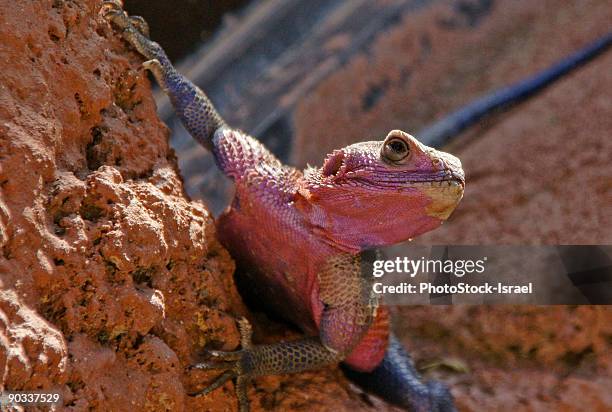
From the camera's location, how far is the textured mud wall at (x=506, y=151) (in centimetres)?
264

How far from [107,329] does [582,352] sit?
2049 millimetres

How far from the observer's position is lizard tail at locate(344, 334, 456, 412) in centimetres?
216

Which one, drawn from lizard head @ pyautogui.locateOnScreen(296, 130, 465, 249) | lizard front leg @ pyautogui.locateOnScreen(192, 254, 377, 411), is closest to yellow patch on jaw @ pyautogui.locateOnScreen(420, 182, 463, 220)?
lizard head @ pyautogui.locateOnScreen(296, 130, 465, 249)

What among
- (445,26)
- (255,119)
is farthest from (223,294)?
(445,26)

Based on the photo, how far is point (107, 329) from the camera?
4.71 feet

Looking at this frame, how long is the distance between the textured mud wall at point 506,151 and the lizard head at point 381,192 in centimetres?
91

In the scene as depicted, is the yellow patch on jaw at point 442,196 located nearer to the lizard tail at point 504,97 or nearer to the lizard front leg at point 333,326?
the lizard front leg at point 333,326

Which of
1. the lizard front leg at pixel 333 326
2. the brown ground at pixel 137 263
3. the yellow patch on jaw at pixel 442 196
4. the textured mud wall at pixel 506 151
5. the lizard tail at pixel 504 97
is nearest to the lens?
the brown ground at pixel 137 263

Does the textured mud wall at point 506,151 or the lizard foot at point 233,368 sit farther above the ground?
the textured mud wall at point 506,151

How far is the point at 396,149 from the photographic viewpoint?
5.57ft

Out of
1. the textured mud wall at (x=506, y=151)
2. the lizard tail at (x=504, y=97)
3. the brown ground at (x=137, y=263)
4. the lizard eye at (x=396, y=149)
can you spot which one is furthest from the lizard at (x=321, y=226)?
the lizard tail at (x=504, y=97)

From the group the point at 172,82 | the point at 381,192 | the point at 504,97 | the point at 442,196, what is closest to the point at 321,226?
the point at 381,192

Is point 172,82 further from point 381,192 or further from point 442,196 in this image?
point 442,196

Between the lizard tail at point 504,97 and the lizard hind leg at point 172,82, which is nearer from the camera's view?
the lizard hind leg at point 172,82
